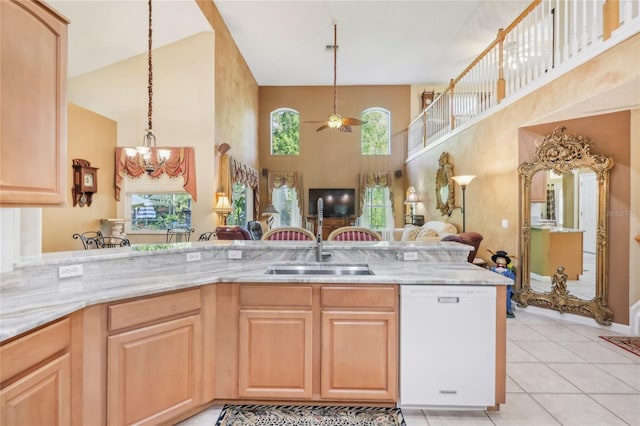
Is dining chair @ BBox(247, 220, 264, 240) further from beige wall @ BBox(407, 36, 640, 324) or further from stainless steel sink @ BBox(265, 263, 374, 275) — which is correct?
stainless steel sink @ BBox(265, 263, 374, 275)

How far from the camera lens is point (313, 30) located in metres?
6.59

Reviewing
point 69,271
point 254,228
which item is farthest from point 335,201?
point 69,271

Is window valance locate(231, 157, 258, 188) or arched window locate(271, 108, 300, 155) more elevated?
arched window locate(271, 108, 300, 155)

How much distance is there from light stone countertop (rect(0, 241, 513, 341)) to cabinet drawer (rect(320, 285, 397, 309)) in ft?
0.18

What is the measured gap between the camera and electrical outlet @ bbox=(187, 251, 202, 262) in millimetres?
2388

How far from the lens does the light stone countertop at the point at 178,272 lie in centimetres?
150

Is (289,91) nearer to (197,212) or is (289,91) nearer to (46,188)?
(197,212)

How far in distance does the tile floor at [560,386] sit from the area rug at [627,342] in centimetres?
8

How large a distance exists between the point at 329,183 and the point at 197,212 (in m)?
4.94

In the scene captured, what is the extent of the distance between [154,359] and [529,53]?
5.04 m

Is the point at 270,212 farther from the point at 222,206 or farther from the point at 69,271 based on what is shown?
the point at 69,271

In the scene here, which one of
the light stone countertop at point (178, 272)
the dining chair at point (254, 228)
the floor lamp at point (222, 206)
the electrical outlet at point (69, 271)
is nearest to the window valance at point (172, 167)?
the floor lamp at point (222, 206)

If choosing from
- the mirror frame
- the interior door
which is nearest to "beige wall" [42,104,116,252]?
the mirror frame

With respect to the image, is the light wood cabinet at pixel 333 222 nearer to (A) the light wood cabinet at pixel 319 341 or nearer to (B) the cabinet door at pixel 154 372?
(A) the light wood cabinet at pixel 319 341
